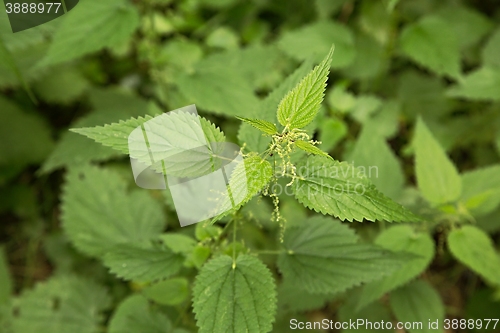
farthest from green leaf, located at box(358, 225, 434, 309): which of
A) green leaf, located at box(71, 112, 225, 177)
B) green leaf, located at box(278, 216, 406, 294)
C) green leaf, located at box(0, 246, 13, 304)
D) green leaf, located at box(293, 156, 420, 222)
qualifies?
green leaf, located at box(0, 246, 13, 304)

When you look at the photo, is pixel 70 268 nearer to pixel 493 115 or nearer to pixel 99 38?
pixel 99 38

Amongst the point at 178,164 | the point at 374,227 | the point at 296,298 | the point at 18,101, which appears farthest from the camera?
the point at 18,101

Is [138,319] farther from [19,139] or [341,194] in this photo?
[19,139]

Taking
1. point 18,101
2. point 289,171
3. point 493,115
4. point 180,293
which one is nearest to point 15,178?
point 18,101

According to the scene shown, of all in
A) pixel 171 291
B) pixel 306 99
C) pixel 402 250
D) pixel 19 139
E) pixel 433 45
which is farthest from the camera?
pixel 19 139

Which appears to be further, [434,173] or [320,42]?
[320,42]

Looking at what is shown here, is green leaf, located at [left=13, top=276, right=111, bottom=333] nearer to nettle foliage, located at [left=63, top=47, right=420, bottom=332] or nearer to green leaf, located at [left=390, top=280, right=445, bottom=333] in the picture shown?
nettle foliage, located at [left=63, top=47, right=420, bottom=332]

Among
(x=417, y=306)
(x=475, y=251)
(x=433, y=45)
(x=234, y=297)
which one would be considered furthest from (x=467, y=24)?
(x=234, y=297)
